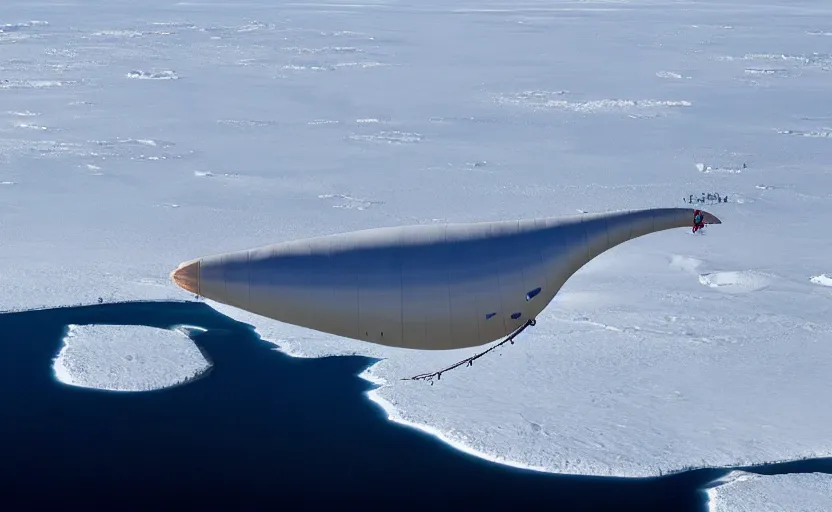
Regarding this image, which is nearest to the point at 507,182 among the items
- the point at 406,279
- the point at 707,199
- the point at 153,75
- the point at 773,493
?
the point at 707,199

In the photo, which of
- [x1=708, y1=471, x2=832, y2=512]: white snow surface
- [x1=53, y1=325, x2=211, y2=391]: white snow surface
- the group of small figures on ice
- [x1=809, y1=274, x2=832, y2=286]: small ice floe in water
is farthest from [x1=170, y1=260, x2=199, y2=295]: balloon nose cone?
the group of small figures on ice

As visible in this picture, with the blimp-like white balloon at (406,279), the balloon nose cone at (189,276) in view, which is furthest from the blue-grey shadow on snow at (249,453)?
the balloon nose cone at (189,276)

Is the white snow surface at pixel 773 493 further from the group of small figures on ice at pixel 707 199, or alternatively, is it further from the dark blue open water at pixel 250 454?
the group of small figures on ice at pixel 707 199

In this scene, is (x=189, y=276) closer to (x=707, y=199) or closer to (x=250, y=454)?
(x=250, y=454)

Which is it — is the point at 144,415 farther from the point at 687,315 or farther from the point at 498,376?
the point at 687,315

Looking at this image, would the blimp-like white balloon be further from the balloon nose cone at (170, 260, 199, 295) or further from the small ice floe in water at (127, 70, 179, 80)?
the small ice floe in water at (127, 70, 179, 80)

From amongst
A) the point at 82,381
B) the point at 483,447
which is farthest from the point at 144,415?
the point at 483,447
